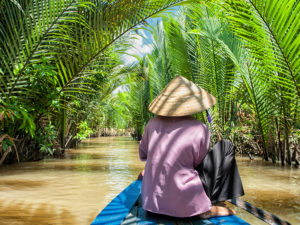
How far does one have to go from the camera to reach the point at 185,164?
2.12m

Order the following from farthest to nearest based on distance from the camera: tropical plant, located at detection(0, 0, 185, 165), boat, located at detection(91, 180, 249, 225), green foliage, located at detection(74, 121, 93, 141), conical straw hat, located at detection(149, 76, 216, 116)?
green foliage, located at detection(74, 121, 93, 141)
tropical plant, located at detection(0, 0, 185, 165)
conical straw hat, located at detection(149, 76, 216, 116)
boat, located at detection(91, 180, 249, 225)

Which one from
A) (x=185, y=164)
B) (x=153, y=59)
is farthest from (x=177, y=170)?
(x=153, y=59)

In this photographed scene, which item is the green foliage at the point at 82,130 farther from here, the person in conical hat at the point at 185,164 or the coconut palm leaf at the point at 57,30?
the person in conical hat at the point at 185,164

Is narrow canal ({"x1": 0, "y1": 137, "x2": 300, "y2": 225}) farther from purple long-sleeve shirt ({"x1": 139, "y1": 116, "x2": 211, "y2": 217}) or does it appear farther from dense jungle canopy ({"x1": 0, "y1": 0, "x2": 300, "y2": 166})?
Result: purple long-sleeve shirt ({"x1": 139, "y1": 116, "x2": 211, "y2": 217})

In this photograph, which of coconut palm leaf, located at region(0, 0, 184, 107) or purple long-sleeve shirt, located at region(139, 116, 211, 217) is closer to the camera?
purple long-sleeve shirt, located at region(139, 116, 211, 217)

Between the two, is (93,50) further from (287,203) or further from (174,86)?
(287,203)

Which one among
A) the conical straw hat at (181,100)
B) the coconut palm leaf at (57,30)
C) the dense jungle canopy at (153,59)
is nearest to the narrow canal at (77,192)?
the dense jungle canopy at (153,59)

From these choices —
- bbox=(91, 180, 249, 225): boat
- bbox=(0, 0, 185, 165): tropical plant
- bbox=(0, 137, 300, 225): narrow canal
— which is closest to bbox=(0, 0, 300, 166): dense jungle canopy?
bbox=(0, 0, 185, 165): tropical plant

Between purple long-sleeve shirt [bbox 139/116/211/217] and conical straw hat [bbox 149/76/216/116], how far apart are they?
9cm

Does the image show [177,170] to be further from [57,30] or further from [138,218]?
[57,30]

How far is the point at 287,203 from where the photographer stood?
366 centimetres

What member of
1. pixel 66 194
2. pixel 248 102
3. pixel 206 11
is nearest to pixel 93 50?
pixel 66 194

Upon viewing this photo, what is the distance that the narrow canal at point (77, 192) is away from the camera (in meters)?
3.01

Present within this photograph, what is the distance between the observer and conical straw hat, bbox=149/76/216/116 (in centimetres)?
216
